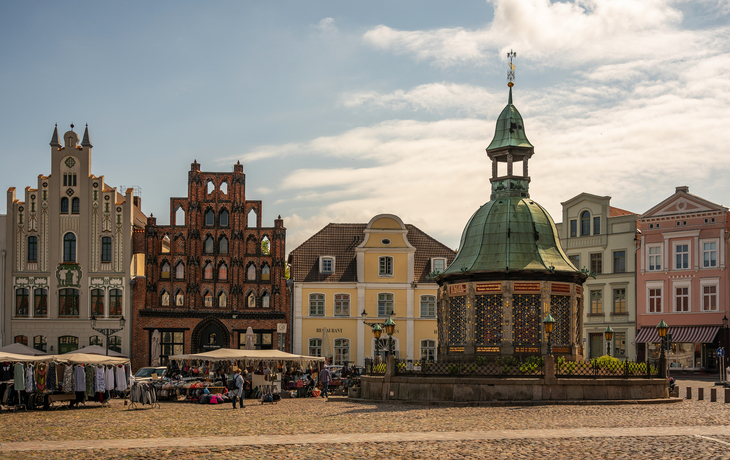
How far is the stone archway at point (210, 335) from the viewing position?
5541 cm

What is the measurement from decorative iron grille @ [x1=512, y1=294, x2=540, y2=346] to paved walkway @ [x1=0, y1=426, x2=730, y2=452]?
1226 cm

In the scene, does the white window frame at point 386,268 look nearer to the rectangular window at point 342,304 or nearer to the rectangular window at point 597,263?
the rectangular window at point 342,304

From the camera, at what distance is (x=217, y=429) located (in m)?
21.1

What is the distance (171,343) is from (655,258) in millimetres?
30726

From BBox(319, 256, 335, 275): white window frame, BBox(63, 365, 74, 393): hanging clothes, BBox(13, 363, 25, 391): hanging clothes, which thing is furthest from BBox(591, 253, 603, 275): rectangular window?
BBox(13, 363, 25, 391): hanging clothes

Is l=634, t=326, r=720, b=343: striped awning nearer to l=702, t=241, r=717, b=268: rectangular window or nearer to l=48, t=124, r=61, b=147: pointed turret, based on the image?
l=702, t=241, r=717, b=268: rectangular window

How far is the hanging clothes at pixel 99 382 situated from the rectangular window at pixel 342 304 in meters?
26.6

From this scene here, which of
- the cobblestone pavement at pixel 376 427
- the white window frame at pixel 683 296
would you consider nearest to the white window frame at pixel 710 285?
the white window frame at pixel 683 296

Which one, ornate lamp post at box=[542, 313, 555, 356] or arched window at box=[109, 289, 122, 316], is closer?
ornate lamp post at box=[542, 313, 555, 356]

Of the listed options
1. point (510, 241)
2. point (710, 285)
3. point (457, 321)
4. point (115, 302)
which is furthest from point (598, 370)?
point (115, 302)

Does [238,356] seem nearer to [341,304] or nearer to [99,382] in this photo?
[99,382]

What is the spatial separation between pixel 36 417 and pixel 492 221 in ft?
60.9

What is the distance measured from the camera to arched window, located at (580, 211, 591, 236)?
58.1 meters

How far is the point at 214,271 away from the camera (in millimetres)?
56094
